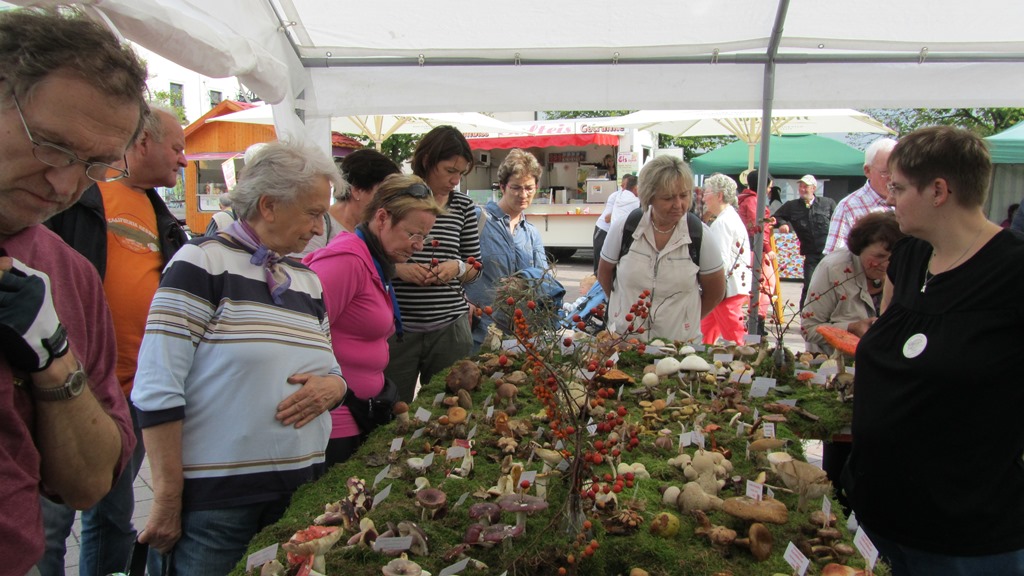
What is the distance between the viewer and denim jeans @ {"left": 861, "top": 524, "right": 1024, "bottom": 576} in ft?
5.65

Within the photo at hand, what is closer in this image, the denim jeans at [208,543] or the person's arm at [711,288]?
the denim jeans at [208,543]

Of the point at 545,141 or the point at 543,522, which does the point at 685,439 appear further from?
the point at 545,141

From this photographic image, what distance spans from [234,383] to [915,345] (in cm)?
184

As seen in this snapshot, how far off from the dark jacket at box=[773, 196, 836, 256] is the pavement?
0.81m

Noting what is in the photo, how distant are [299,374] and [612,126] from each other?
11422mm

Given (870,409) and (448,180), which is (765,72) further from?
(870,409)

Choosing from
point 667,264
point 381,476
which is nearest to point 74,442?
point 381,476

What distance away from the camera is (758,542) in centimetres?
157

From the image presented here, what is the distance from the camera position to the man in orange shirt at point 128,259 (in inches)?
95.7

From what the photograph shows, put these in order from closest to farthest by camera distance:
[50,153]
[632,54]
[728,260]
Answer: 1. [50,153]
2. [632,54]
3. [728,260]

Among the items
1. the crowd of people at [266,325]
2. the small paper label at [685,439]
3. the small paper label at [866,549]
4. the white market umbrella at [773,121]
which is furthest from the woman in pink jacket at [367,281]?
the white market umbrella at [773,121]

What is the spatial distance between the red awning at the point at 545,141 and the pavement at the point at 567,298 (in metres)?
2.58

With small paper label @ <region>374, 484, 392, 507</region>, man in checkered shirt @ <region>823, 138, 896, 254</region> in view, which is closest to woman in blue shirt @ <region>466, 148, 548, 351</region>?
man in checkered shirt @ <region>823, 138, 896, 254</region>

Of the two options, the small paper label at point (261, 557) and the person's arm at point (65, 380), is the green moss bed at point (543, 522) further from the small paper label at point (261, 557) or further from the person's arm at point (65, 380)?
the person's arm at point (65, 380)
